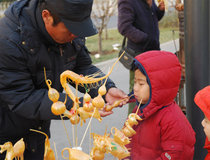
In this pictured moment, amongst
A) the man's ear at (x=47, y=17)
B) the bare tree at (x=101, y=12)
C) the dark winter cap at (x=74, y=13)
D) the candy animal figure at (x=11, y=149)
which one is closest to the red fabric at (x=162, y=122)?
the dark winter cap at (x=74, y=13)

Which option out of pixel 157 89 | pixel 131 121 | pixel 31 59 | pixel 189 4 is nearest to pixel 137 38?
pixel 189 4

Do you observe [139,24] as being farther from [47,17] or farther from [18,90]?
[18,90]

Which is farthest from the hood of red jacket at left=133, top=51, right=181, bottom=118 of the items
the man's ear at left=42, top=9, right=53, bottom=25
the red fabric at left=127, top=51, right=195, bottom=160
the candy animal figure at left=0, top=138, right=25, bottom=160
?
the candy animal figure at left=0, top=138, right=25, bottom=160

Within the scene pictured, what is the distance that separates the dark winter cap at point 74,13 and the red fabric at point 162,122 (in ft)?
1.57

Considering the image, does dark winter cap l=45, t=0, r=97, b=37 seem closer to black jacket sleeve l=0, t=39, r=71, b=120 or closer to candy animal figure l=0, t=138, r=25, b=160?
black jacket sleeve l=0, t=39, r=71, b=120

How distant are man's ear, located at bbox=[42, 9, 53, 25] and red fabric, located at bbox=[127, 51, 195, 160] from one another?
0.61m

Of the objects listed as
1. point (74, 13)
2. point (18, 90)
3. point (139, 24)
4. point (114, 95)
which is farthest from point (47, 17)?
point (139, 24)

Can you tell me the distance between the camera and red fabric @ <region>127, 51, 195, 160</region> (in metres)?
1.87

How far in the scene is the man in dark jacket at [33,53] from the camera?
1652 mm

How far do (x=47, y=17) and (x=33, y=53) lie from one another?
0.23m

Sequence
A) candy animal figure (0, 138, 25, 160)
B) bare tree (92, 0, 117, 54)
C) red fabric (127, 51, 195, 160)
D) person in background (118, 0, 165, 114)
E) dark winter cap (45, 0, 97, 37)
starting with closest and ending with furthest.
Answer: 1. candy animal figure (0, 138, 25, 160)
2. dark winter cap (45, 0, 97, 37)
3. red fabric (127, 51, 195, 160)
4. person in background (118, 0, 165, 114)
5. bare tree (92, 0, 117, 54)

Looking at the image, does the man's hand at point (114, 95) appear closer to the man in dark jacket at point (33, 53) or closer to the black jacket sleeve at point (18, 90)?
the man in dark jacket at point (33, 53)

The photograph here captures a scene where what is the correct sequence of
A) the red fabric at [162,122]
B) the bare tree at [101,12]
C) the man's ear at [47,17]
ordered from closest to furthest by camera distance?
1. the man's ear at [47,17]
2. the red fabric at [162,122]
3. the bare tree at [101,12]

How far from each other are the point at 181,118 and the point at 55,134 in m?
2.60
